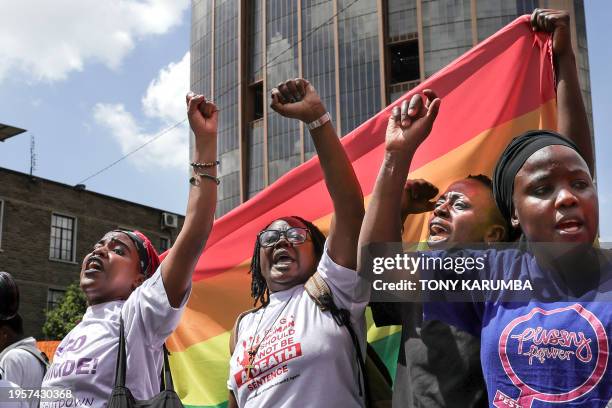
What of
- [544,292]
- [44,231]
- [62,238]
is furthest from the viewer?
[62,238]

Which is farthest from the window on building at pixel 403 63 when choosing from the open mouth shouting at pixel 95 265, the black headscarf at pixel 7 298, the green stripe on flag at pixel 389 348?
the open mouth shouting at pixel 95 265

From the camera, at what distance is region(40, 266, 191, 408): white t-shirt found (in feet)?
9.55

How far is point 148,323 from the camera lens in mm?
2949

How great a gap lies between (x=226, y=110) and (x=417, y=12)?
9.82 meters

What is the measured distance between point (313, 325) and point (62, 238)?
22.6 metres

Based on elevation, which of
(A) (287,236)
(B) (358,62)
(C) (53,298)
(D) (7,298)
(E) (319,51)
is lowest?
(D) (7,298)

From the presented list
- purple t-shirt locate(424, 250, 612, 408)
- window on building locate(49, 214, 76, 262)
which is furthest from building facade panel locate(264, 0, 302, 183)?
purple t-shirt locate(424, 250, 612, 408)

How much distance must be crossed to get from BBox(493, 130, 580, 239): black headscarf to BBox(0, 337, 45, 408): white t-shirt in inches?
101

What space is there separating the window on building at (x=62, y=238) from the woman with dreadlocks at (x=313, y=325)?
2200 centimetres

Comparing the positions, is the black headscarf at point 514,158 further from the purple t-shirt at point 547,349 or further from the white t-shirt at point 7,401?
the white t-shirt at point 7,401

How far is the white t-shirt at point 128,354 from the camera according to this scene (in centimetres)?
291

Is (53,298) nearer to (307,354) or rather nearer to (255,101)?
(255,101)

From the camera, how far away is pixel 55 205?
23.6m

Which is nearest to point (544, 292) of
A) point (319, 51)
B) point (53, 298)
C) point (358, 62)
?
point (53, 298)
